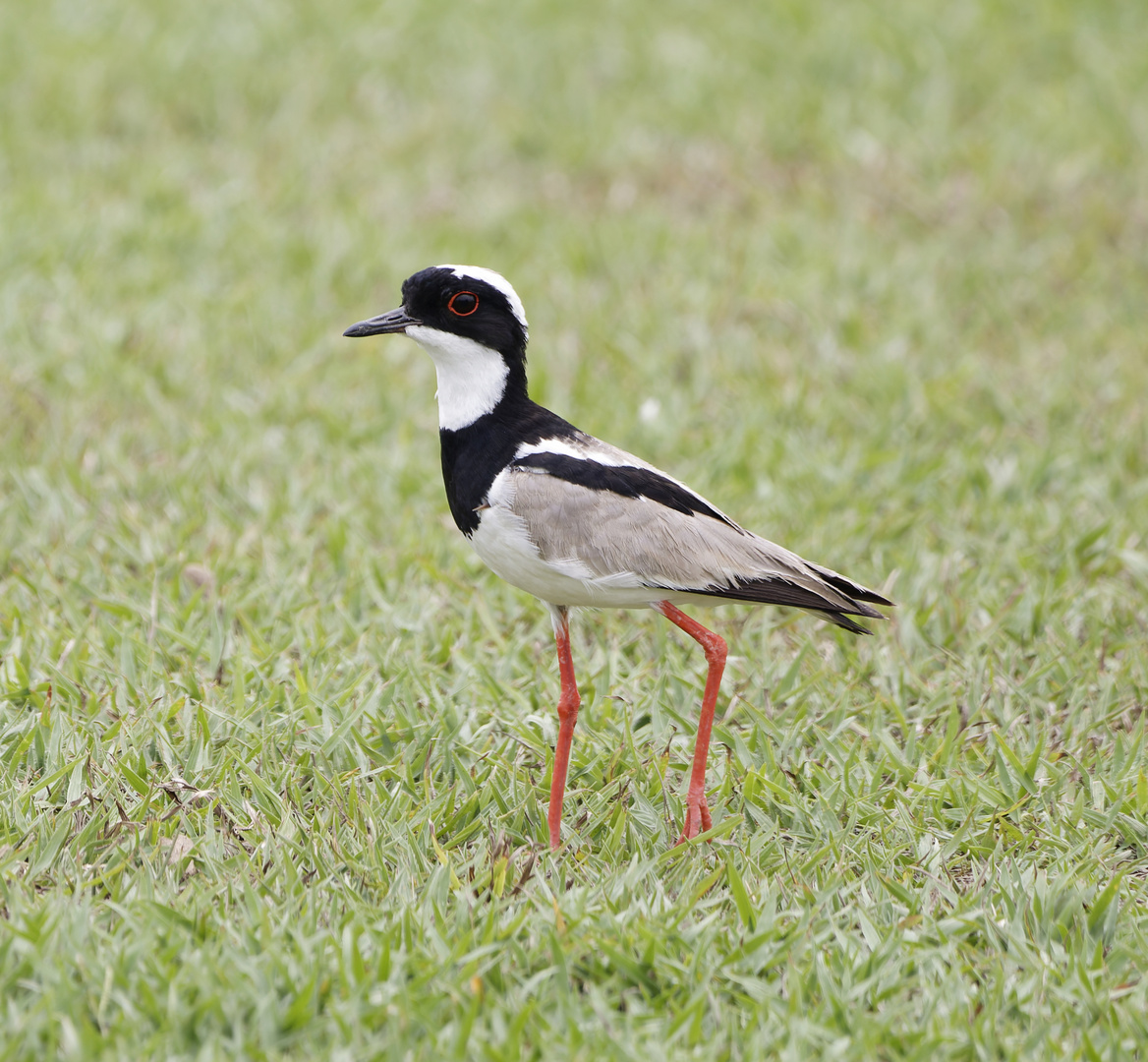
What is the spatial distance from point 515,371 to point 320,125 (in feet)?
19.8

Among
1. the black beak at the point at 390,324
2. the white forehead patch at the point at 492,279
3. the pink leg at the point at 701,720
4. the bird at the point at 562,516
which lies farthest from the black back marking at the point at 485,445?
the pink leg at the point at 701,720

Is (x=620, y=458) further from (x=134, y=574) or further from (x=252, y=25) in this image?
(x=252, y=25)

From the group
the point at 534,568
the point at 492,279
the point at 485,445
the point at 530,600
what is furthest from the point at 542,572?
the point at 530,600

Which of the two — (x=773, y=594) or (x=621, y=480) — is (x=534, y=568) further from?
(x=773, y=594)

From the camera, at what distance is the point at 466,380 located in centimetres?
383

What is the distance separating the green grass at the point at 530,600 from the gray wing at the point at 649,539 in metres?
0.59

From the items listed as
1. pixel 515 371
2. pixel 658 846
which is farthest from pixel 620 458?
pixel 658 846

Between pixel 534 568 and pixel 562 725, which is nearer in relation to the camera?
pixel 534 568

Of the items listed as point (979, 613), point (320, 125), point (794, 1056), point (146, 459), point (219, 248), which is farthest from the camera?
point (320, 125)

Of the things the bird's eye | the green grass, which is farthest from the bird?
the green grass

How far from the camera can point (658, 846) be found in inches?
145

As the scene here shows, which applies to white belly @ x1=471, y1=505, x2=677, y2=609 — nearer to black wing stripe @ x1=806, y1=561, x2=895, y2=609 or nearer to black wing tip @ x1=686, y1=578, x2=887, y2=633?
black wing tip @ x1=686, y1=578, x2=887, y2=633

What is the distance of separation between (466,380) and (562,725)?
99 centimetres

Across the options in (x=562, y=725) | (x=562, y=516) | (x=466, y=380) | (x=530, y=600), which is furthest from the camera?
(x=530, y=600)
